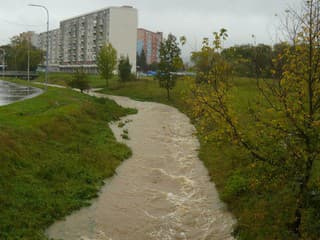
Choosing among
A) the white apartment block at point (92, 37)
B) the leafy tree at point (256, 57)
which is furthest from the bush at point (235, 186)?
the white apartment block at point (92, 37)


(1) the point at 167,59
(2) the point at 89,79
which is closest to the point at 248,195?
(1) the point at 167,59

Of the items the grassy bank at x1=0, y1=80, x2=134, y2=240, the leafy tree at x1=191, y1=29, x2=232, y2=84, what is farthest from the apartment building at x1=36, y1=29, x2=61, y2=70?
the leafy tree at x1=191, y1=29, x2=232, y2=84

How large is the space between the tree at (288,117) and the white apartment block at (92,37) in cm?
8194

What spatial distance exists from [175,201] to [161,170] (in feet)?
11.9

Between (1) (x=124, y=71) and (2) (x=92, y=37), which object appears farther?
(2) (x=92, y=37)

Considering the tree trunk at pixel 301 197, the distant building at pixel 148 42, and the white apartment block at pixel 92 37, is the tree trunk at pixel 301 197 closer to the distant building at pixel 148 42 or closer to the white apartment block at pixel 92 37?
the white apartment block at pixel 92 37

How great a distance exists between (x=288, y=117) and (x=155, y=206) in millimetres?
5663

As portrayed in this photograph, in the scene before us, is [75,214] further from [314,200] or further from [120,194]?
[314,200]

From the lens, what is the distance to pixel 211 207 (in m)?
11.2

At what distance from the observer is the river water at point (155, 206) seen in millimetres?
9344

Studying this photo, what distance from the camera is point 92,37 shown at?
399 ft

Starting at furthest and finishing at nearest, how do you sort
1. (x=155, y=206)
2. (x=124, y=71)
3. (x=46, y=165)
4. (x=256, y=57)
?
(x=124, y=71)
(x=46, y=165)
(x=155, y=206)
(x=256, y=57)

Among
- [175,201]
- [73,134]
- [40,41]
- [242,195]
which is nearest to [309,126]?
[242,195]

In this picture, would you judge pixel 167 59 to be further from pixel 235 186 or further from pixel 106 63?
pixel 235 186
